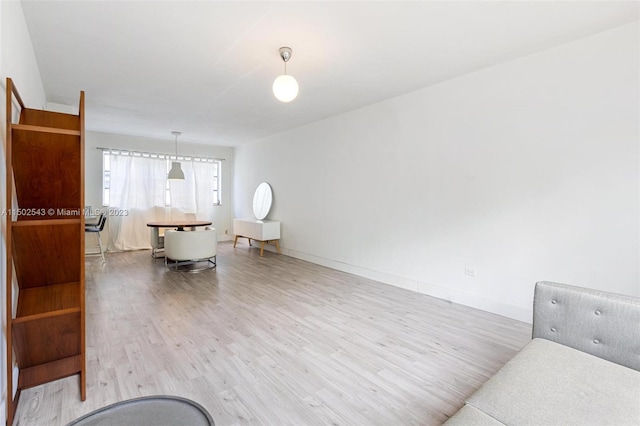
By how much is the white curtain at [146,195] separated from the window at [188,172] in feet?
0.06

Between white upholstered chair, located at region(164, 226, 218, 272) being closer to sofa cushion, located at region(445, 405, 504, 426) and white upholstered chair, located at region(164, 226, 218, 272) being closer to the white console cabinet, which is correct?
the white console cabinet

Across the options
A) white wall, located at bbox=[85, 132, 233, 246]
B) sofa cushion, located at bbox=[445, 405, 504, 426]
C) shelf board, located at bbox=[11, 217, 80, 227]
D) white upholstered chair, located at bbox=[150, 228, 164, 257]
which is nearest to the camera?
sofa cushion, located at bbox=[445, 405, 504, 426]

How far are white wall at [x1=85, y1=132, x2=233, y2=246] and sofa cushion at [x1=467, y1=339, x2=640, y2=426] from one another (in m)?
6.75

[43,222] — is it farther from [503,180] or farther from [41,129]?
[503,180]

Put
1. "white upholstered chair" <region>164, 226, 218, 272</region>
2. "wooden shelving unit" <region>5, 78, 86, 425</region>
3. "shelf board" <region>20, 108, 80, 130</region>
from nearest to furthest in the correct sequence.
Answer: "wooden shelving unit" <region>5, 78, 86, 425</region>, "shelf board" <region>20, 108, 80, 130</region>, "white upholstered chair" <region>164, 226, 218, 272</region>

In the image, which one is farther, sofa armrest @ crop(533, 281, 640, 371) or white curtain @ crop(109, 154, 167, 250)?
white curtain @ crop(109, 154, 167, 250)

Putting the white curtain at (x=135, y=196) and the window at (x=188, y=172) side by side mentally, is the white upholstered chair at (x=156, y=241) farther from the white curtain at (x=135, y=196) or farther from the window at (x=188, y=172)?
the window at (x=188, y=172)

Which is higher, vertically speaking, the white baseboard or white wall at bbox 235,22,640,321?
white wall at bbox 235,22,640,321

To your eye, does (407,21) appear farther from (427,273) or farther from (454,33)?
(427,273)

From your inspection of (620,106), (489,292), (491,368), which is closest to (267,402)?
(491,368)

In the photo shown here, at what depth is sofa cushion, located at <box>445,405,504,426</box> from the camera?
1028mm

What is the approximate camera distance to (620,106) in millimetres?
2340

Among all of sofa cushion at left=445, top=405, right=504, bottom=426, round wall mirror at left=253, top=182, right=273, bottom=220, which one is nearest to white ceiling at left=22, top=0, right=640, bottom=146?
sofa cushion at left=445, top=405, right=504, bottom=426

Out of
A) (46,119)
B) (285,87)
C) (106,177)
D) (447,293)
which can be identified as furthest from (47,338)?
(106,177)
